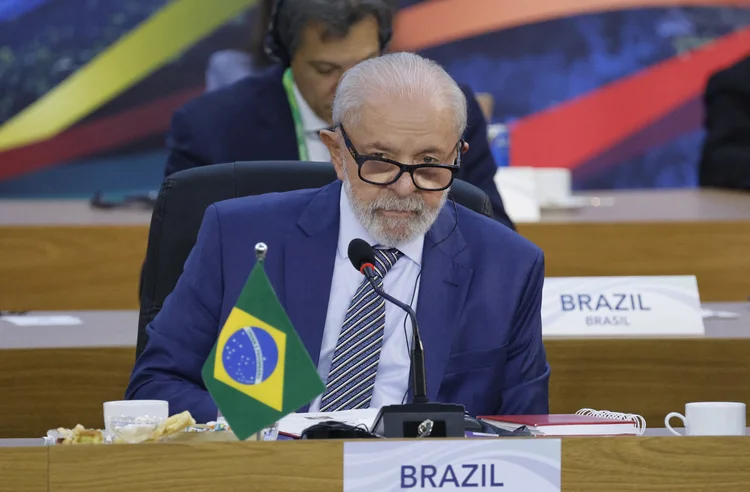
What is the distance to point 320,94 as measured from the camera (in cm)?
313

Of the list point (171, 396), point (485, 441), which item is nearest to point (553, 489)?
point (485, 441)

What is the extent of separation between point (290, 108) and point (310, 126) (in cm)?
7

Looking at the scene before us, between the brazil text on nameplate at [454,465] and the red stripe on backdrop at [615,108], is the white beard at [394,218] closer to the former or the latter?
the brazil text on nameplate at [454,465]

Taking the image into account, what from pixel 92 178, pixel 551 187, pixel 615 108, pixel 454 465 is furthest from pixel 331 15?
pixel 615 108

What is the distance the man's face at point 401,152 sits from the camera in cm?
209

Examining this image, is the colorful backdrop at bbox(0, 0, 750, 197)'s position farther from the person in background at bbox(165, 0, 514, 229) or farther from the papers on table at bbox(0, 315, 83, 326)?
the papers on table at bbox(0, 315, 83, 326)

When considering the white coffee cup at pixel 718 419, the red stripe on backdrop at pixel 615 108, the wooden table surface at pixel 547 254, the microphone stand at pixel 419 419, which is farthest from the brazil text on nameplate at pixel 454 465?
the red stripe on backdrop at pixel 615 108

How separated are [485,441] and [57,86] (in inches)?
177

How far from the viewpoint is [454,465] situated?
1.37 meters

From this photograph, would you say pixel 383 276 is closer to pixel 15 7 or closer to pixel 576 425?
pixel 576 425

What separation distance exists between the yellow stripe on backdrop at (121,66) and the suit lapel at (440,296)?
3.57 m

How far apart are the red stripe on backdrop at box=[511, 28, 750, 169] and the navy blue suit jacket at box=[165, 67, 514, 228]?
247 centimetres

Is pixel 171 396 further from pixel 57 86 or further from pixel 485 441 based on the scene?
pixel 57 86

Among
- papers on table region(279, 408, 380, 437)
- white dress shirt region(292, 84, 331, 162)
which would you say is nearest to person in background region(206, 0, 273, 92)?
white dress shirt region(292, 84, 331, 162)
